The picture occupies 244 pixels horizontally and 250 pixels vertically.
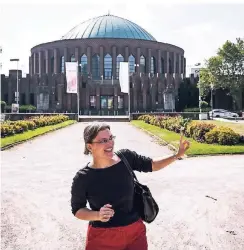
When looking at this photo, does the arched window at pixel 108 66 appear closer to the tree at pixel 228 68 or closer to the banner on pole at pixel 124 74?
the tree at pixel 228 68

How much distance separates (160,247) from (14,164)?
9.76 metres

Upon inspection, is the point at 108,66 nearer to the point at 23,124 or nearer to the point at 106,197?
the point at 23,124

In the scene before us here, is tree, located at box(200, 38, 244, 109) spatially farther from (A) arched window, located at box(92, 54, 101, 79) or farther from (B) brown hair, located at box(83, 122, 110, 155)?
(B) brown hair, located at box(83, 122, 110, 155)

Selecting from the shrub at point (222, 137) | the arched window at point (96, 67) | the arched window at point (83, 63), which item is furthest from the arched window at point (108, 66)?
the shrub at point (222, 137)

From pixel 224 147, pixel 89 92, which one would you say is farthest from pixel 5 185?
pixel 89 92

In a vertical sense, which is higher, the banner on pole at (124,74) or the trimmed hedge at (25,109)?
the banner on pole at (124,74)

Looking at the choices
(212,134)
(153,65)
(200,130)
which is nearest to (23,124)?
(200,130)

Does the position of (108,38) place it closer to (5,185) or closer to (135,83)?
(135,83)

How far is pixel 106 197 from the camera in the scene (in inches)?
141

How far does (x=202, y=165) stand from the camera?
14.0m

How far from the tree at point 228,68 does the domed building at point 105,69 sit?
11.4 m

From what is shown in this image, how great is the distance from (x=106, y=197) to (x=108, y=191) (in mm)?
54

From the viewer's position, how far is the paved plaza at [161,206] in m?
6.20

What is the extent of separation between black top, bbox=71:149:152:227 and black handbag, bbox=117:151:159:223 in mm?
112
